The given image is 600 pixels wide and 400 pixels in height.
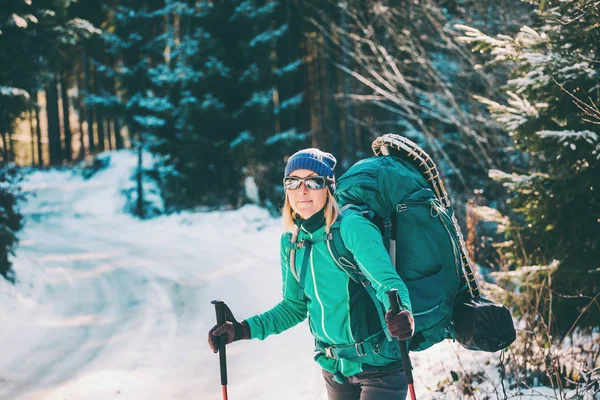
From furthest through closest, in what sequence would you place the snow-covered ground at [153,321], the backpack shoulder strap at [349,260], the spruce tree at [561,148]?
the snow-covered ground at [153,321]
the spruce tree at [561,148]
the backpack shoulder strap at [349,260]

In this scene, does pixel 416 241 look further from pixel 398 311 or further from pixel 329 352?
pixel 329 352

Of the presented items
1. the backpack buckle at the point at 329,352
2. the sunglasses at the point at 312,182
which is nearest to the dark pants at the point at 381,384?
the backpack buckle at the point at 329,352

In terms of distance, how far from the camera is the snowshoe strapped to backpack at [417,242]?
254 cm

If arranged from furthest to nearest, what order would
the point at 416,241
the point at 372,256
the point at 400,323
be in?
1. the point at 416,241
2. the point at 372,256
3. the point at 400,323

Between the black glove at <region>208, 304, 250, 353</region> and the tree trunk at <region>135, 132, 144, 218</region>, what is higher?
the black glove at <region>208, 304, 250, 353</region>

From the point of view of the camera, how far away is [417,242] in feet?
8.38

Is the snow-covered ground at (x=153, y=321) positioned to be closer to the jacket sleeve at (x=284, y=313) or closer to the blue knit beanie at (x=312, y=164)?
the jacket sleeve at (x=284, y=313)

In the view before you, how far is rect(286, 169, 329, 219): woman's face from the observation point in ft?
8.91

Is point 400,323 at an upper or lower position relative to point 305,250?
lower

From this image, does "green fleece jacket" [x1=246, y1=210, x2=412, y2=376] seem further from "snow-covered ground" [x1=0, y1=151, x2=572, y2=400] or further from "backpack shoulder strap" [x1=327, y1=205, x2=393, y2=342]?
"snow-covered ground" [x1=0, y1=151, x2=572, y2=400]

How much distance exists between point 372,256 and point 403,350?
43 cm

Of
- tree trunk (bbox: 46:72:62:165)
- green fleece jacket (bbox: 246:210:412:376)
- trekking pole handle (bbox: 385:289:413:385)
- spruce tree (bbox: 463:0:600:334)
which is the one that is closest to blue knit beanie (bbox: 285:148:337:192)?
green fleece jacket (bbox: 246:210:412:376)

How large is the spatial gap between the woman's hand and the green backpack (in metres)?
0.32

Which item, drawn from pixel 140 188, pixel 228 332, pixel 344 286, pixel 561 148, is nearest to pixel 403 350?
pixel 344 286
